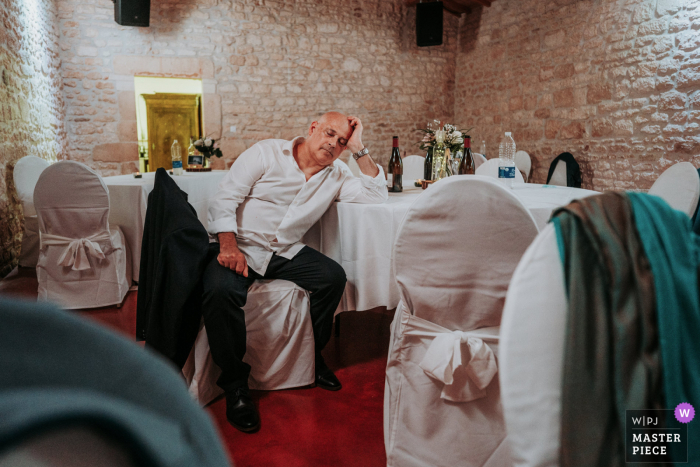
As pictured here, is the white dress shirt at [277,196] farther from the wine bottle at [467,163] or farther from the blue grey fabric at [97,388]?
the blue grey fabric at [97,388]

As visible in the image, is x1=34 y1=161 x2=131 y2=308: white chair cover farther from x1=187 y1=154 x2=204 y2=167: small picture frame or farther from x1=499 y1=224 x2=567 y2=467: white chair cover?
x1=499 y1=224 x2=567 y2=467: white chair cover

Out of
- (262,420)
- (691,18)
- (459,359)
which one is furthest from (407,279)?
(691,18)

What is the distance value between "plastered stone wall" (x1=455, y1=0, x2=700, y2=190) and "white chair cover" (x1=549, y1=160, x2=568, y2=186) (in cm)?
22

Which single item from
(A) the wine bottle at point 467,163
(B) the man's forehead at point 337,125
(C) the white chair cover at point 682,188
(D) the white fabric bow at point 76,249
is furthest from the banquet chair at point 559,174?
(D) the white fabric bow at point 76,249

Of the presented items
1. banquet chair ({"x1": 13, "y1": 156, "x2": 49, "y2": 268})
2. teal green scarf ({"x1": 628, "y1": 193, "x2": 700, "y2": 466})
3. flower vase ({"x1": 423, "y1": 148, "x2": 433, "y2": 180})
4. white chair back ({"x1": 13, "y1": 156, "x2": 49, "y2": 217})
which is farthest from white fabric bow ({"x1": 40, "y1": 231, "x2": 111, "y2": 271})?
teal green scarf ({"x1": 628, "y1": 193, "x2": 700, "y2": 466})

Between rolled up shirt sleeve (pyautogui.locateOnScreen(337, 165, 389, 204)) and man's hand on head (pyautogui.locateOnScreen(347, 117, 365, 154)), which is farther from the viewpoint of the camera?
man's hand on head (pyautogui.locateOnScreen(347, 117, 365, 154))

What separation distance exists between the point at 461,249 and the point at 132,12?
21.0 feet

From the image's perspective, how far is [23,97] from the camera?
15.0 feet

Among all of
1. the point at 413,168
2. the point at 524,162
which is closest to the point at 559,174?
the point at 524,162

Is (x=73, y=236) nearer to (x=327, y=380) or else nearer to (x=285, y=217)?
(x=285, y=217)

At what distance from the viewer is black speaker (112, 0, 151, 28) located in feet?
18.9

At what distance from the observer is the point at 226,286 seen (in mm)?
1811

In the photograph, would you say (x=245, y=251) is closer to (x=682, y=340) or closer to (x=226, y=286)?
(x=226, y=286)

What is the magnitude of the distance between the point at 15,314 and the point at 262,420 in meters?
1.72
